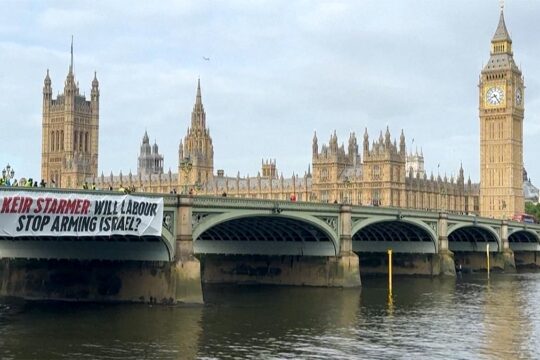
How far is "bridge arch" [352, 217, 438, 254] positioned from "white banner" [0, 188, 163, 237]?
39.0m

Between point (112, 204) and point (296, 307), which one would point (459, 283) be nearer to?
point (296, 307)

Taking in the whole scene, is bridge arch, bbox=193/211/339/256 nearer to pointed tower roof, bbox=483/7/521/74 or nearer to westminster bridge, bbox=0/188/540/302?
westminster bridge, bbox=0/188/540/302

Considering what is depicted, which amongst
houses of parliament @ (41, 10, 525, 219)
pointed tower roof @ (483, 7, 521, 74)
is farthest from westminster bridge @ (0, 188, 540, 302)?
pointed tower roof @ (483, 7, 521, 74)

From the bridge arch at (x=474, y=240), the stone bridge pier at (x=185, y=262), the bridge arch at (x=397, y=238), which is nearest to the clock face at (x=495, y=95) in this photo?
the bridge arch at (x=474, y=240)

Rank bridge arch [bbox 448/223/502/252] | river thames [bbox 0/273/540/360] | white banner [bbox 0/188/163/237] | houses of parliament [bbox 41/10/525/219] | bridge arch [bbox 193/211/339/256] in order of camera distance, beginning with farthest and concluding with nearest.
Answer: houses of parliament [bbox 41/10/525/219] → bridge arch [bbox 448/223/502/252] → bridge arch [bbox 193/211/339/256] → white banner [bbox 0/188/163/237] → river thames [bbox 0/273/540/360]

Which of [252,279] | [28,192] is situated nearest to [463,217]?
[252,279]

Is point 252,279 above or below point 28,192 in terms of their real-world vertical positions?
below

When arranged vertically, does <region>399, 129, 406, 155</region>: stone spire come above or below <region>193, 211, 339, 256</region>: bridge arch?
above

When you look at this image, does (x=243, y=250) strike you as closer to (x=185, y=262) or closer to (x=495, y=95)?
(x=185, y=262)

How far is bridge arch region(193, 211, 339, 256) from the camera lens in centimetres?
7431

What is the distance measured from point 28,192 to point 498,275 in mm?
66030

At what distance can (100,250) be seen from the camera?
62875 millimetres

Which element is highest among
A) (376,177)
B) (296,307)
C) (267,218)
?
(376,177)

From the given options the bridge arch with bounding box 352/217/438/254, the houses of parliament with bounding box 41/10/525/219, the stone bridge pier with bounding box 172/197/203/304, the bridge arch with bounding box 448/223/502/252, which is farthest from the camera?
the houses of parliament with bounding box 41/10/525/219
